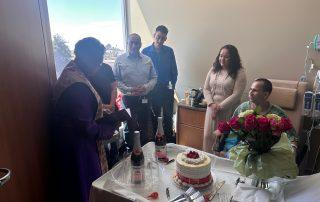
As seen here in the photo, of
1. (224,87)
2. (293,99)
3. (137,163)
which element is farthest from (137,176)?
(293,99)

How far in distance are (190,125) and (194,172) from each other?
6.47 ft

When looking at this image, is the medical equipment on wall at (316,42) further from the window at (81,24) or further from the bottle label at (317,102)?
the window at (81,24)

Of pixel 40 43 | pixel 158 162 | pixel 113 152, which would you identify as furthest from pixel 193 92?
pixel 40 43

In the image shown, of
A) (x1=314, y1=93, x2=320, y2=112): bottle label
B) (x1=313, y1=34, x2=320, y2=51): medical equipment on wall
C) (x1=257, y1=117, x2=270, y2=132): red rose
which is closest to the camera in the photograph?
(x1=257, y1=117, x2=270, y2=132): red rose

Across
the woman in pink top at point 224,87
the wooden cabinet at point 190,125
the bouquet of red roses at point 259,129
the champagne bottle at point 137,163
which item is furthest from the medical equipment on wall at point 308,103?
the champagne bottle at point 137,163

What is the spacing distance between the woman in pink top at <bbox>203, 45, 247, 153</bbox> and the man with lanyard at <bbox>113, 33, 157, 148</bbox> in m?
0.68

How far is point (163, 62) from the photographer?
3.09 m

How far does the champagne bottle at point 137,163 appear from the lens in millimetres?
1286

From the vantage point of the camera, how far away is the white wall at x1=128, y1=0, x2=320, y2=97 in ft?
→ 8.89

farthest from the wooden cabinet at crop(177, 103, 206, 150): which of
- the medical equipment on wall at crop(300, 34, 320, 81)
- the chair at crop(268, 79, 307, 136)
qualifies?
the medical equipment on wall at crop(300, 34, 320, 81)

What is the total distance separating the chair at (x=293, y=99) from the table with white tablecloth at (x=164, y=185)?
1.38 meters

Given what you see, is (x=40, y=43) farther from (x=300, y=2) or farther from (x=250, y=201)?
(x=300, y=2)

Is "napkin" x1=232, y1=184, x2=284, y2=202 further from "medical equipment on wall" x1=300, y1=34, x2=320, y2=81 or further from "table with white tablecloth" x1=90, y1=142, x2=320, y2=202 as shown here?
"medical equipment on wall" x1=300, y1=34, x2=320, y2=81

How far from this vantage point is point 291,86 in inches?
100
